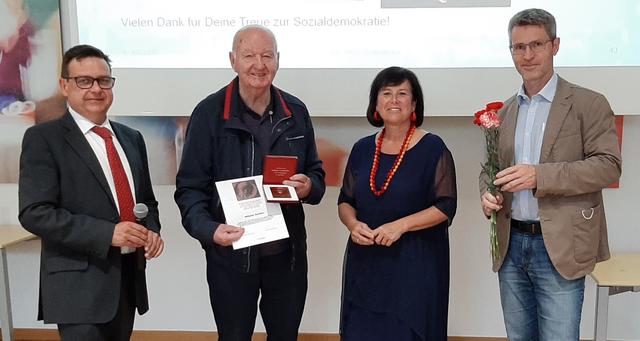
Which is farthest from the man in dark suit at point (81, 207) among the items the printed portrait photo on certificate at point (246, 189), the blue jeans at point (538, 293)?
the blue jeans at point (538, 293)

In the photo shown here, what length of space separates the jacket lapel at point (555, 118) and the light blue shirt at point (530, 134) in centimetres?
2

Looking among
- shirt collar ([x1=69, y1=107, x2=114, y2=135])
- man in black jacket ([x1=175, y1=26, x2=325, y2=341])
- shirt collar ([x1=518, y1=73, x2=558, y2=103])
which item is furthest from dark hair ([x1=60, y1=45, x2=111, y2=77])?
shirt collar ([x1=518, y1=73, x2=558, y2=103])

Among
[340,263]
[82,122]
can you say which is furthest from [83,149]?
[340,263]

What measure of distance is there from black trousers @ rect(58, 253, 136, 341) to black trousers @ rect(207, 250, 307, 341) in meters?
0.29

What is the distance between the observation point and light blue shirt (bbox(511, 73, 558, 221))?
183 cm

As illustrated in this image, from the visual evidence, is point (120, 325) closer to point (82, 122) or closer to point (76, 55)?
point (82, 122)

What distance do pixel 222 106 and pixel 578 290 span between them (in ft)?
4.70

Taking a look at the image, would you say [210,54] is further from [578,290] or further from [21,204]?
[578,290]

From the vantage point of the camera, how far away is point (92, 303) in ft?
5.60

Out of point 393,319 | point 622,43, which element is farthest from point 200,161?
point 622,43

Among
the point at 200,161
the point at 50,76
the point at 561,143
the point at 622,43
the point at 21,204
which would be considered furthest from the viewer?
the point at 50,76

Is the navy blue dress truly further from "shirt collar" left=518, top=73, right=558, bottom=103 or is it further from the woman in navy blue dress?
"shirt collar" left=518, top=73, right=558, bottom=103

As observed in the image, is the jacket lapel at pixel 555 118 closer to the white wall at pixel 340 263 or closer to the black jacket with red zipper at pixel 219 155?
the black jacket with red zipper at pixel 219 155

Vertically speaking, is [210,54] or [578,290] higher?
[210,54]
